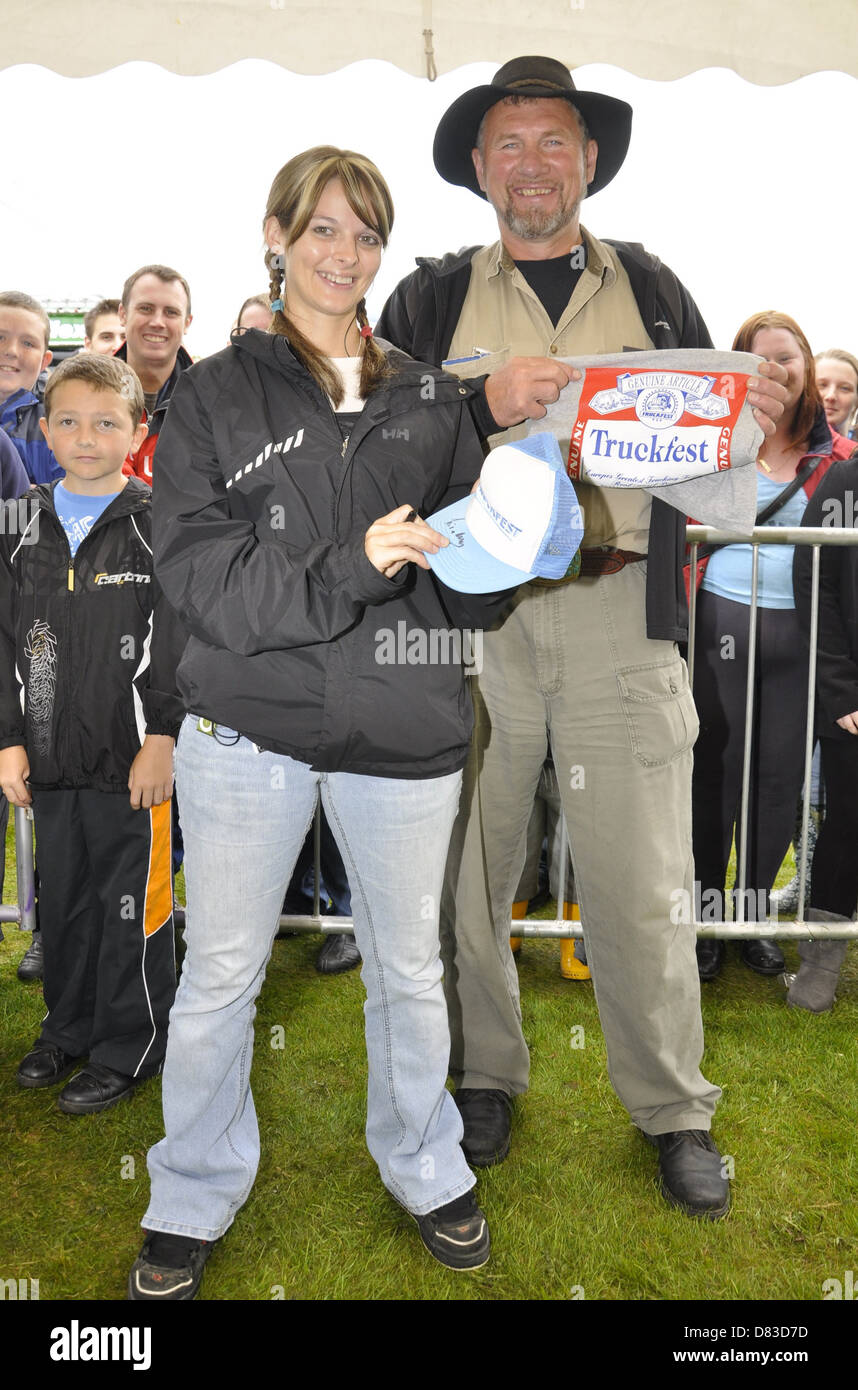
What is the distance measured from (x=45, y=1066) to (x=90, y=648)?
44.8 inches

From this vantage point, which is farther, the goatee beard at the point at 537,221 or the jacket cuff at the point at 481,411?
the goatee beard at the point at 537,221

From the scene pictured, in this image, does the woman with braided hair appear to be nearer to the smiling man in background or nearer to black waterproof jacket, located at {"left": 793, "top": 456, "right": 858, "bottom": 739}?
black waterproof jacket, located at {"left": 793, "top": 456, "right": 858, "bottom": 739}

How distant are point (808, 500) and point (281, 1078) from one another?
8.36 ft

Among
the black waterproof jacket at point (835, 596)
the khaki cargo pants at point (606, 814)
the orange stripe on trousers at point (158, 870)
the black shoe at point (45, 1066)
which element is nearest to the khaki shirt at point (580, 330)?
the khaki cargo pants at point (606, 814)

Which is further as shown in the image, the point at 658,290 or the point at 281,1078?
the point at 281,1078

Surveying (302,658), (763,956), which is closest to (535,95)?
(302,658)

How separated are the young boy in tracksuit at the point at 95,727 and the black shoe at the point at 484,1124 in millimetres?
850

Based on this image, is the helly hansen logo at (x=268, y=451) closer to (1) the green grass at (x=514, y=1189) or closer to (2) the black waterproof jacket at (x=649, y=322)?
(2) the black waterproof jacket at (x=649, y=322)

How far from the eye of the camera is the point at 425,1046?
203 cm

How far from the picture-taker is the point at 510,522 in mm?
1559

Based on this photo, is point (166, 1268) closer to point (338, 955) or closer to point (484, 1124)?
point (484, 1124)

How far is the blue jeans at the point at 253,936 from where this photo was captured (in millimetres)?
1861
